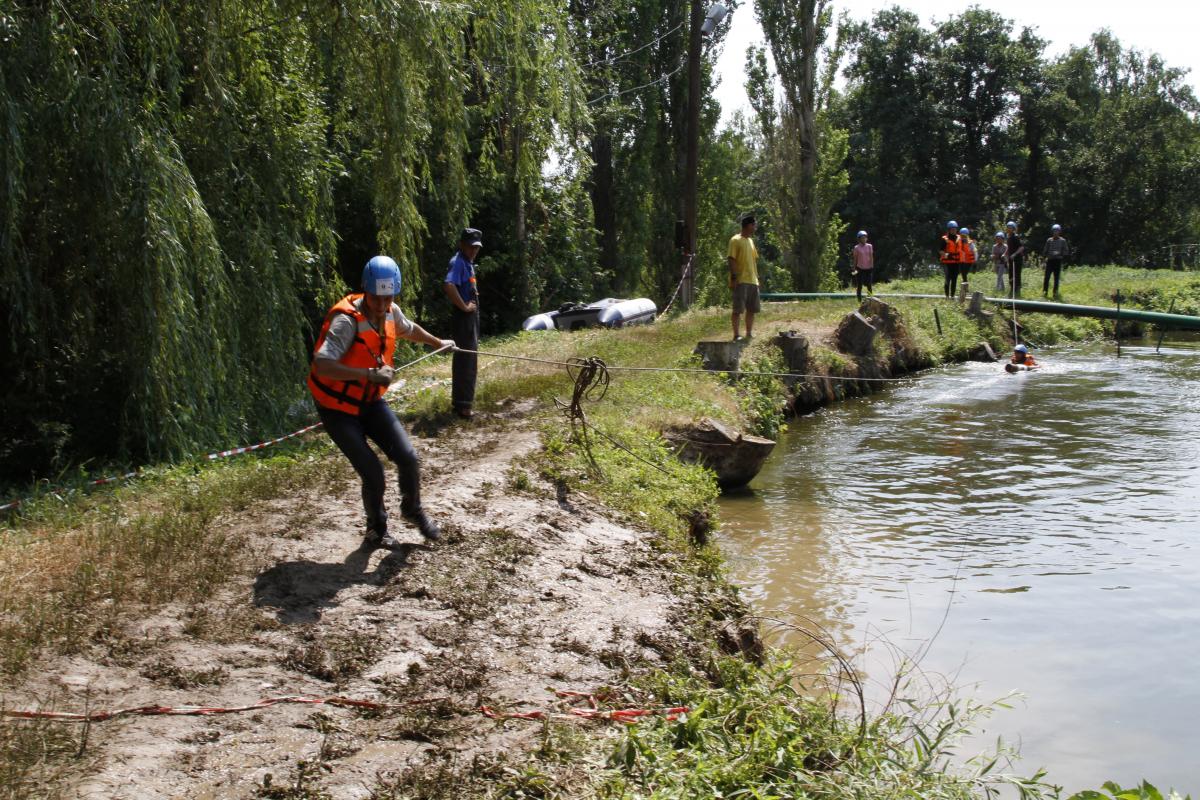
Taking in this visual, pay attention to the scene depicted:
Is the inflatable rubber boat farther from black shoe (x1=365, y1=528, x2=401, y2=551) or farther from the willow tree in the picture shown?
black shoe (x1=365, y1=528, x2=401, y2=551)

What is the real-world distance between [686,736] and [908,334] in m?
19.2

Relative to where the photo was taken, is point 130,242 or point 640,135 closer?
point 130,242

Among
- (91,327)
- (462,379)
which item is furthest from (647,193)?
→ (91,327)

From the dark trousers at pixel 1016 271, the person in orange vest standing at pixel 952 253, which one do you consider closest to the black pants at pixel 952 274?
the person in orange vest standing at pixel 952 253

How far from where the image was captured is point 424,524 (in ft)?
22.1

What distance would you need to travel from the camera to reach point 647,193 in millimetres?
30203

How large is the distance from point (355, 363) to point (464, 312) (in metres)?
3.70

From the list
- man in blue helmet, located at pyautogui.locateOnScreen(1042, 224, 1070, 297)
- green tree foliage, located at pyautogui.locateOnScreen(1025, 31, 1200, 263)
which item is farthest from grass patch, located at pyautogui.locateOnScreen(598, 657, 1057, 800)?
green tree foliage, located at pyautogui.locateOnScreen(1025, 31, 1200, 263)

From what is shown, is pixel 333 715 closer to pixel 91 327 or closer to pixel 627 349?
pixel 91 327

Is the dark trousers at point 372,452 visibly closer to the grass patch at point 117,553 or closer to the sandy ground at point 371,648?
the sandy ground at point 371,648

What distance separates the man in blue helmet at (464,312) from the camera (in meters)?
9.70

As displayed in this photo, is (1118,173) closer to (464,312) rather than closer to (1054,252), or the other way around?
(1054,252)

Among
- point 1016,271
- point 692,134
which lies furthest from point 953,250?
point 692,134

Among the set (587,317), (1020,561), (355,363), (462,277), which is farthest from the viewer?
(587,317)
